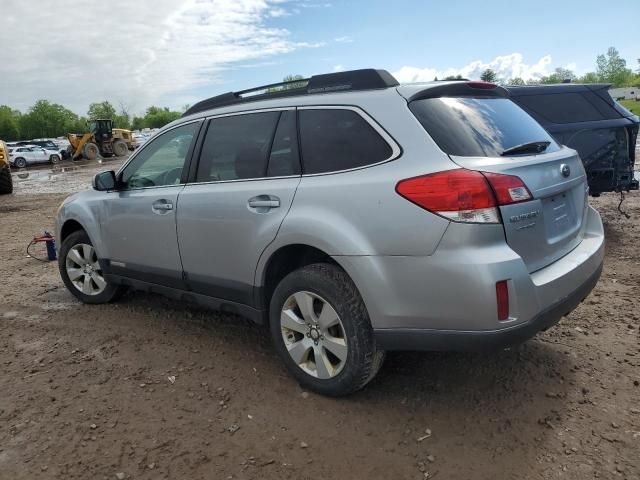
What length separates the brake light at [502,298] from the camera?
2508mm

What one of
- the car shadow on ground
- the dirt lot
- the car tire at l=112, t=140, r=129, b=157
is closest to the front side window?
the dirt lot

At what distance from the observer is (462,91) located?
3.14 metres

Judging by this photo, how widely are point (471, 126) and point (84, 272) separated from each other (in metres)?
3.86

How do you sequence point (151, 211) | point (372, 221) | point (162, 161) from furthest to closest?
point (162, 161)
point (151, 211)
point (372, 221)

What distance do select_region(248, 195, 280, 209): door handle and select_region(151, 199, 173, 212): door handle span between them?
898 millimetres

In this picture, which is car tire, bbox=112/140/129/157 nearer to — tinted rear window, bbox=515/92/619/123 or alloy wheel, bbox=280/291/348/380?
tinted rear window, bbox=515/92/619/123

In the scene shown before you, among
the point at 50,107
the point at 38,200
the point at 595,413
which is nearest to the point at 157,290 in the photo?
the point at 595,413

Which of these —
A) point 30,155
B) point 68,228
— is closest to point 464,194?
point 68,228

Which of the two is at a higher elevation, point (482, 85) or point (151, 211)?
point (482, 85)

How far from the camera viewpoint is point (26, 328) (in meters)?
4.66

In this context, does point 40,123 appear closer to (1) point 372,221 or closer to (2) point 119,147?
(2) point 119,147

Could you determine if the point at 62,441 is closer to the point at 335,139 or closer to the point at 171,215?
the point at 171,215

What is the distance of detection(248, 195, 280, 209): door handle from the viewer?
3.22 meters

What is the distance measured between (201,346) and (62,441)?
50.1 inches
